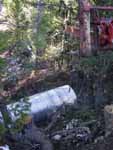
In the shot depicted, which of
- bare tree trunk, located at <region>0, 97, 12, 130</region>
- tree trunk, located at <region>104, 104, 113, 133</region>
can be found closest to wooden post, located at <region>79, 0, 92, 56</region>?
tree trunk, located at <region>104, 104, 113, 133</region>

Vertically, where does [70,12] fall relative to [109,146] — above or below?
above

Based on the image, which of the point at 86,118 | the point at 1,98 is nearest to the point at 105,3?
the point at 86,118

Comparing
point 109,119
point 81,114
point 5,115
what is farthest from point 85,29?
point 5,115

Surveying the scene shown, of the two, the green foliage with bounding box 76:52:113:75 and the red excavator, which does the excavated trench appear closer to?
the green foliage with bounding box 76:52:113:75

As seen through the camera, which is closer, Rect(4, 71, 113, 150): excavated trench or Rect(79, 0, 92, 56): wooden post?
Rect(4, 71, 113, 150): excavated trench

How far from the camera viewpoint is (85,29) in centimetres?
503

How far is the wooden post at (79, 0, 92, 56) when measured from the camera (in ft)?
16.3

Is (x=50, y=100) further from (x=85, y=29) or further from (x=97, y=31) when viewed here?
(x=97, y=31)

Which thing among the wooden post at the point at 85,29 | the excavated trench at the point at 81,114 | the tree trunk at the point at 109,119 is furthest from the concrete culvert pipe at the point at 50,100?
the tree trunk at the point at 109,119

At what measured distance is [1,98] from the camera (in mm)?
3783

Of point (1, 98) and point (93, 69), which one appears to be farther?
point (93, 69)

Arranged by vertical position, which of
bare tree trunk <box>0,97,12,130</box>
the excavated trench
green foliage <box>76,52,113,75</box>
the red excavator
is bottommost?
the excavated trench

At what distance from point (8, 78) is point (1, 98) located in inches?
33.4

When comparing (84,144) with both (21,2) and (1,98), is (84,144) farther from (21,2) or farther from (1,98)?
(21,2)
